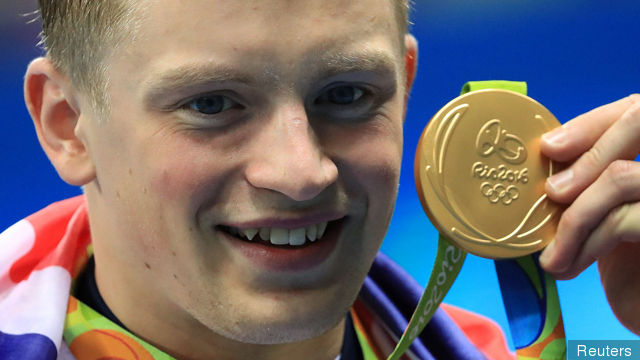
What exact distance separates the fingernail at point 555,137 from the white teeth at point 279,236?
0.50 metres

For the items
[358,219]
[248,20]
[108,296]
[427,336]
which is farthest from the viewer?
[427,336]

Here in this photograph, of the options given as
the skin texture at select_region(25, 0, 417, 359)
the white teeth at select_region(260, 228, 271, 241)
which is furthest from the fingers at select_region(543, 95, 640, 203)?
the white teeth at select_region(260, 228, 271, 241)

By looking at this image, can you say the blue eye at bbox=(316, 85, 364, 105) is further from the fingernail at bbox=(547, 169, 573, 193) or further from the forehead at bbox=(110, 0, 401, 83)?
the fingernail at bbox=(547, 169, 573, 193)

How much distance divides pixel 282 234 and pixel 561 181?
1.71 feet

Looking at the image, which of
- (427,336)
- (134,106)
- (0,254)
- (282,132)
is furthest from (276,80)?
(427,336)

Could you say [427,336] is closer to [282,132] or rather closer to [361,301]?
[361,301]

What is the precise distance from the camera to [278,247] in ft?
4.87

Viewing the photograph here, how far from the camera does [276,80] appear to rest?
1367 millimetres

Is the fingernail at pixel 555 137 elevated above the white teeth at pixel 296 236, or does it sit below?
above

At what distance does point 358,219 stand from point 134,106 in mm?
455

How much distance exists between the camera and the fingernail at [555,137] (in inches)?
59.4

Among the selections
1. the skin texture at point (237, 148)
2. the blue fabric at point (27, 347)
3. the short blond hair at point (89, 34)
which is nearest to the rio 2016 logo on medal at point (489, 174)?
the skin texture at point (237, 148)

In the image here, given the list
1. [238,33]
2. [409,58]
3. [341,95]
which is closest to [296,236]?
[341,95]

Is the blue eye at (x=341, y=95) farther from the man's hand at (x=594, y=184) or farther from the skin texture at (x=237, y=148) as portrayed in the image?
the man's hand at (x=594, y=184)
